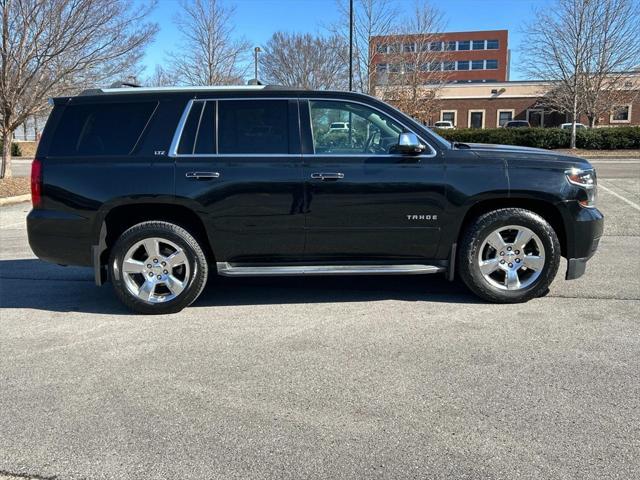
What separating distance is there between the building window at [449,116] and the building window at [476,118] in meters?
1.49

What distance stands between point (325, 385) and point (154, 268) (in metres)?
2.19

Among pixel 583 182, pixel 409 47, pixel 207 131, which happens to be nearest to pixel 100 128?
pixel 207 131

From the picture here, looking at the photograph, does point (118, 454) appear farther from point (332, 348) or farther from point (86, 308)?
point (86, 308)

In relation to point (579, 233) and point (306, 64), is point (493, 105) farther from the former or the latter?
point (579, 233)

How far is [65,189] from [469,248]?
3.63 meters

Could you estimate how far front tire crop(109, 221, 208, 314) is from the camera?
16.3 feet

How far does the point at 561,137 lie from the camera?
33281 millimetres

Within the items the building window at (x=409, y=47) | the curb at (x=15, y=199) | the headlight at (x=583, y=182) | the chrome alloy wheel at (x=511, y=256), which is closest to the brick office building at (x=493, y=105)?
the building window at (x=409, y=47)

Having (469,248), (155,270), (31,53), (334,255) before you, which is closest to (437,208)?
(469,248)

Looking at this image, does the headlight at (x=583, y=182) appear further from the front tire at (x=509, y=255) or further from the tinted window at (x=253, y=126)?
the tinted window at (x=253, y=126)

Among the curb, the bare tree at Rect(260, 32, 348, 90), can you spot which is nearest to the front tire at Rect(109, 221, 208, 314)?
the curb

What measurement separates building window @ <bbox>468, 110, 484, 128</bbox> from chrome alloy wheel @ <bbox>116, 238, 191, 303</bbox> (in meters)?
52.8

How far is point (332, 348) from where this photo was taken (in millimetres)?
4219

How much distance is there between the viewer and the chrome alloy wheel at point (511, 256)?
5.08m
